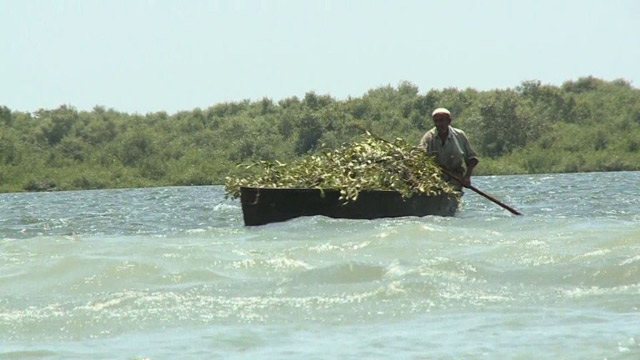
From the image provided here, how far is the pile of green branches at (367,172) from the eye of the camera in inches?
599

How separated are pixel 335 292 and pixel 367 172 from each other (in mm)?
6463

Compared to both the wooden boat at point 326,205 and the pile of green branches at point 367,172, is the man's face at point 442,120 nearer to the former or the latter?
the pile of green branches at point 367,172

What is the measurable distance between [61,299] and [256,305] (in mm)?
1515

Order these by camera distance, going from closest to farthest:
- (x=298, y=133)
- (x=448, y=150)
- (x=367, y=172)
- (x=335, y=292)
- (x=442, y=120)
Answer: (x=335, y=292) → (x=367, y=172) → (x=442, y=120) → (x=448, y=150) → (x=298, y=133)

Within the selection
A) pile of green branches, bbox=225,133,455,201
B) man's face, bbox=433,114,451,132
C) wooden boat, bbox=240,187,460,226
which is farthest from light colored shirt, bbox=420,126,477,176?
wooden boat, bbox=240,187,460,226

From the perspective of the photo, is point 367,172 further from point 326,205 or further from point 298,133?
point 298,133

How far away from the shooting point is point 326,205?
15117 mm

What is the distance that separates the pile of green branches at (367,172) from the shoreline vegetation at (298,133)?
130 ft

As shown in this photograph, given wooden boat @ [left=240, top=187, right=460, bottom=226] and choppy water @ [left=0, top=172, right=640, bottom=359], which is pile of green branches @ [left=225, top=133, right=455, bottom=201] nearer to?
wooden boat @ [left=240, top=187, right=460, bottom=226]

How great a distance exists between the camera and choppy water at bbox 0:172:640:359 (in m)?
7.06

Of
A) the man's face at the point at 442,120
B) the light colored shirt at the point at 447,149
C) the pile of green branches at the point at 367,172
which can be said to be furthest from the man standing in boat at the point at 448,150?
the pile of green branches at the point at 367,172

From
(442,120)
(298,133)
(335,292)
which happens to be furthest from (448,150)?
(298,133)

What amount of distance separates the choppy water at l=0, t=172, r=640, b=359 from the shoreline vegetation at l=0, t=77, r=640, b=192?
43.1 metres

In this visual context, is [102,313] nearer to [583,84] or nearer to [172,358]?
[172,358]
